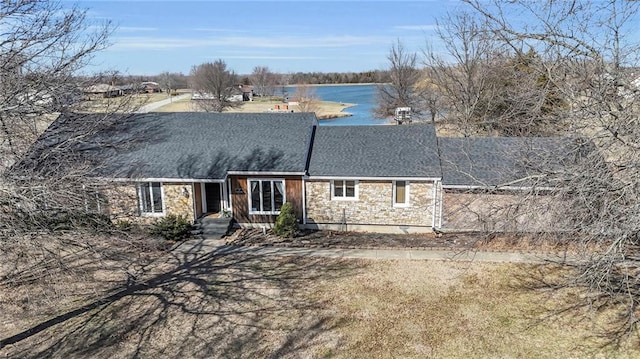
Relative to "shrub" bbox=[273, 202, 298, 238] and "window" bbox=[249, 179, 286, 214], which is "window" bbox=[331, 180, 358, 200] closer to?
"shrub" bbox=[273, 202, 298, 238]

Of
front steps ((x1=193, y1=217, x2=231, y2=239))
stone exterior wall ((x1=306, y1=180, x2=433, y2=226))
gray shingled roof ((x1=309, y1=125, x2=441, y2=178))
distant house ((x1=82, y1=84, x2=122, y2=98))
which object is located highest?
distant house ((x1=82, y1=84, x2=122, y2=98))

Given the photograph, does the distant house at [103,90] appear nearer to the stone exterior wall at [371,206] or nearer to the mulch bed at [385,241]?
the mulch bed at [385,241]

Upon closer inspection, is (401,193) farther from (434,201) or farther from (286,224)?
(286,224)

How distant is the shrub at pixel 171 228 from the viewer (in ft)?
59.2

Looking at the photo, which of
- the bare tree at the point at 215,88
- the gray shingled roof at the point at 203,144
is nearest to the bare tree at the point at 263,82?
the bare tree at the point at 215,88

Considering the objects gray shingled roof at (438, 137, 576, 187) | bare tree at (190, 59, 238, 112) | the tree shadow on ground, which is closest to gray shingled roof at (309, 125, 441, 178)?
gray shingled roof at (438, 137, 576, 187)

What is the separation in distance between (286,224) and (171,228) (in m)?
4.63

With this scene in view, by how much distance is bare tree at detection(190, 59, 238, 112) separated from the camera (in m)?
48.7

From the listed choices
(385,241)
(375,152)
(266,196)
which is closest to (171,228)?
(266,196)

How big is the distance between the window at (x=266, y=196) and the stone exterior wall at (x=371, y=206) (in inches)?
48.8

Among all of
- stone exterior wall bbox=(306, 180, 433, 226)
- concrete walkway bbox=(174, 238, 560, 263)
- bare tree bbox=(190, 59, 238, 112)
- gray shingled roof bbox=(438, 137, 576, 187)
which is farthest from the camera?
bare tree bbox=(190, 59, 238, 112)

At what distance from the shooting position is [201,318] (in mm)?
12016

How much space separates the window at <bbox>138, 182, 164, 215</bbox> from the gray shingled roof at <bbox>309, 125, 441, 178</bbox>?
6.67 m

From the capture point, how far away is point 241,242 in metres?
17.9
